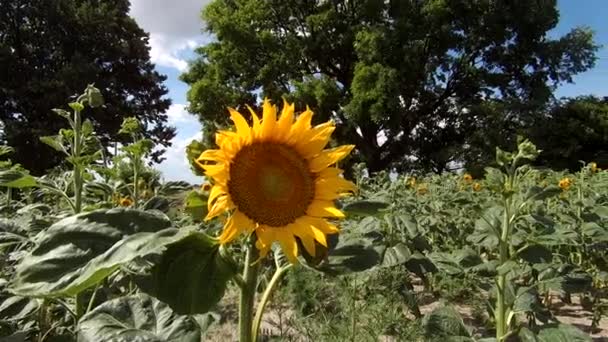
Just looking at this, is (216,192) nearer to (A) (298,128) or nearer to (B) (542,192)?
(A) (298,128)

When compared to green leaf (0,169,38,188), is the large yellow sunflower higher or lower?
lower

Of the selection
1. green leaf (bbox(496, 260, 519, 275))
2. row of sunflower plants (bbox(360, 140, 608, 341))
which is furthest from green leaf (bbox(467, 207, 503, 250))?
green leaf (bbox(496, 260, 519, 275))

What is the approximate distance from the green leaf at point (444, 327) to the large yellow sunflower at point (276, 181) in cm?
96

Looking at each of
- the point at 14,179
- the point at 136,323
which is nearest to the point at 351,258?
the point at 136,323

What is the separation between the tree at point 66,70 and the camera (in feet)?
55.8

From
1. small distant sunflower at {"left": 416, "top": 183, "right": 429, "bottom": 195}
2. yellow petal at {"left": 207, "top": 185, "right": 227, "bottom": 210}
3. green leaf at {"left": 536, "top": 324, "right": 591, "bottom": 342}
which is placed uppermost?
small distant sunflower at {"left": 416, "top": 183, "right": 429, "bottom": 195}

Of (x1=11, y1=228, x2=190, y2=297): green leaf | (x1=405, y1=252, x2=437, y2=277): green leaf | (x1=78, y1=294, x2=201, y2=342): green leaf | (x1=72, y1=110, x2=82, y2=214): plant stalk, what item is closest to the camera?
(x1=11, y1=228, x2=190, y2=297): green leaf

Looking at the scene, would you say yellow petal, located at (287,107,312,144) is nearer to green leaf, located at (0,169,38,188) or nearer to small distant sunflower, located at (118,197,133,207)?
green leaf, located at (0,169,38,188)

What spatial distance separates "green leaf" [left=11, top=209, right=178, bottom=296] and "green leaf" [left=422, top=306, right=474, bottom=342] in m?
1.17

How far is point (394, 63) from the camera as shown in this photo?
17.1 meters

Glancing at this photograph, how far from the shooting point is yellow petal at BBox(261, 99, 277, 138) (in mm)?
995

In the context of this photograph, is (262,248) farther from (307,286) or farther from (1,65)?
(1,65)

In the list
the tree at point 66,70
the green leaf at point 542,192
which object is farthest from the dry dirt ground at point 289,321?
the tree at point 66,70

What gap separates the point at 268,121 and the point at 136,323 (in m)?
0.38
